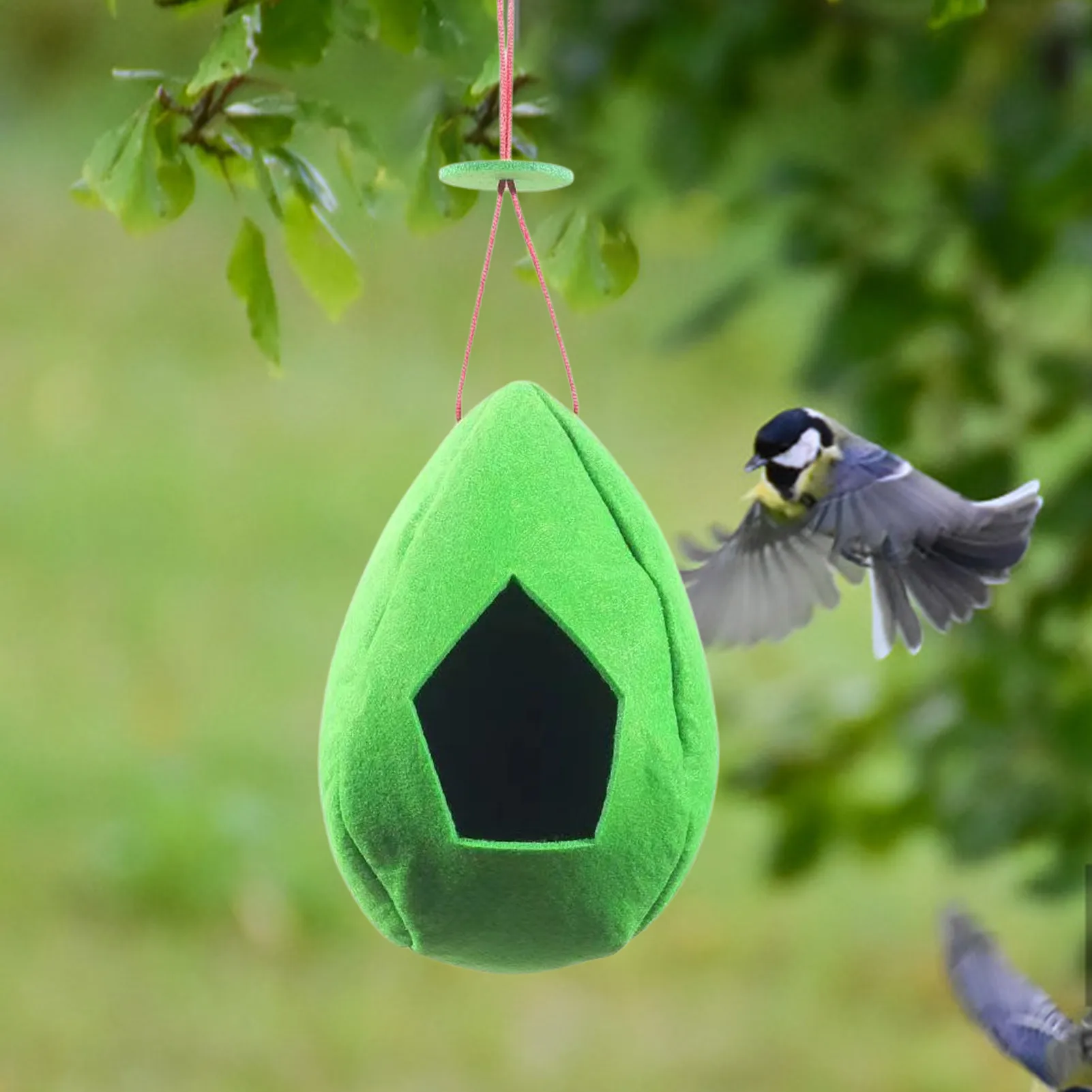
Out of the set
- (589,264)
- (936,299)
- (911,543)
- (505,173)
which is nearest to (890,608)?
(911,543)

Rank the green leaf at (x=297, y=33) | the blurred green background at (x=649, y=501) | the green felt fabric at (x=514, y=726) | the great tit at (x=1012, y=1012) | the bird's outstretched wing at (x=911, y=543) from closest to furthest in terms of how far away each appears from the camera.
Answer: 1. the green felt fabric at (x=514, y=726)
2. the green leaf at (x=297, y=33)
3. the bird's outstretched wing at (x=911, y=543)
4. the great tit at (x=1012, y=1012)
5. the blurred green background at (x=649, y=501)

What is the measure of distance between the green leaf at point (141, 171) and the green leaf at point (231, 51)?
0.14 ft

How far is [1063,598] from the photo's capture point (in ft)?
5.54

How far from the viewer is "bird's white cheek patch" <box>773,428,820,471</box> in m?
1.05

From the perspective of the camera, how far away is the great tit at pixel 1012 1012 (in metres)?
1.20

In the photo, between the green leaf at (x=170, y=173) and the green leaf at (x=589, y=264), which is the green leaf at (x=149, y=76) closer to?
the green leaf at (x=170, y=173)

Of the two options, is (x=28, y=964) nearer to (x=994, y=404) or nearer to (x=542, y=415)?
(x=994, y=404)

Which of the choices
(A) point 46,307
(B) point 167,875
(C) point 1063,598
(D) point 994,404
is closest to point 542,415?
(D) point 994,404

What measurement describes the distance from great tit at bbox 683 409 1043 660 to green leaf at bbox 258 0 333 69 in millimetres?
348

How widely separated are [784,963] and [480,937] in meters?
2.39

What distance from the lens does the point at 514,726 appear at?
843 millimetres

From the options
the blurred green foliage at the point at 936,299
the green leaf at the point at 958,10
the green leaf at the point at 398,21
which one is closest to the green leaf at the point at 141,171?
the green leaf at the point at 398,21

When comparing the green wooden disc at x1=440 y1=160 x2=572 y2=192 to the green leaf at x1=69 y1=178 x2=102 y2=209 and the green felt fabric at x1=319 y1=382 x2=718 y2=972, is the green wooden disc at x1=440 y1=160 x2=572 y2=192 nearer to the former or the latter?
the green felt fabric at x1=319 y1=382 x2=718 y2=972

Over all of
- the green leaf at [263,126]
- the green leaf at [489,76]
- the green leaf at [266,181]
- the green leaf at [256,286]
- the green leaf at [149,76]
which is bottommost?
the green leaf at [256,286]
